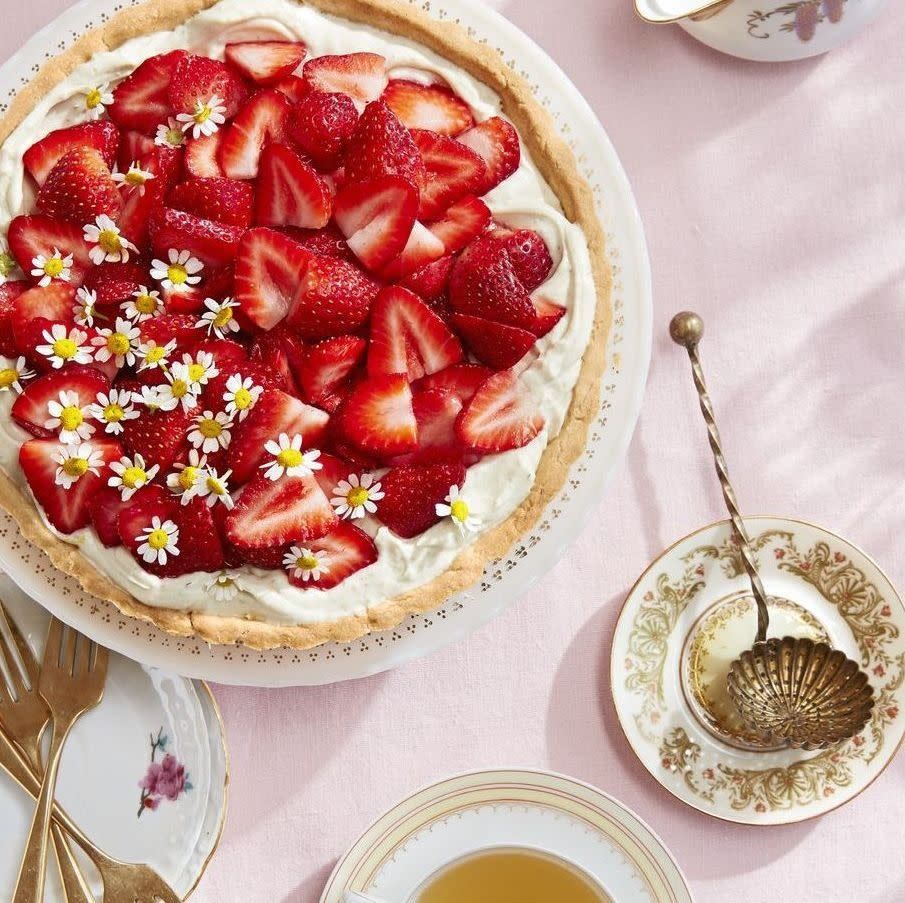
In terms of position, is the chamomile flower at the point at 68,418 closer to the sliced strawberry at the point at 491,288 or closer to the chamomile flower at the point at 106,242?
the chamomile flower at the point at 106,242

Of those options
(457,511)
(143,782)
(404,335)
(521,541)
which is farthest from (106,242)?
(143,782)

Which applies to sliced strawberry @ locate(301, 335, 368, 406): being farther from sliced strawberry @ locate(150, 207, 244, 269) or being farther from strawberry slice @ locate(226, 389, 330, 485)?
sliced strawberry @ locate(150, 207, 244, 269)

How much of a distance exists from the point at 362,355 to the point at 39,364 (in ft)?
1.91

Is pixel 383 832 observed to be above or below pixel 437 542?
below

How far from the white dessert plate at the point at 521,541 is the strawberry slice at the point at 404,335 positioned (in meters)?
0.37

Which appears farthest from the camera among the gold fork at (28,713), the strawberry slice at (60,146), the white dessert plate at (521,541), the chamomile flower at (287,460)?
the gold fork at (28,713)

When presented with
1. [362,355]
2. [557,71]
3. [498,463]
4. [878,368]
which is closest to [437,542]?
[498,463]

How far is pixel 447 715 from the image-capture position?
7.89 feet

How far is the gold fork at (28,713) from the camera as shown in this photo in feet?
7.54

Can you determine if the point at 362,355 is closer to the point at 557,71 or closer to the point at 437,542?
the point at 437,542

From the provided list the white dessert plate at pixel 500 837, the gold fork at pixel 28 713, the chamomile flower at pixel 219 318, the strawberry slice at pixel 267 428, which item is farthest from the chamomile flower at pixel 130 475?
the white dessert plate at pixel 500 837

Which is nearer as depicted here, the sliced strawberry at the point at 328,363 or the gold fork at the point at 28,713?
the sliced strawberry at the point at 328,363

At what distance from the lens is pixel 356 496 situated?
1919mm

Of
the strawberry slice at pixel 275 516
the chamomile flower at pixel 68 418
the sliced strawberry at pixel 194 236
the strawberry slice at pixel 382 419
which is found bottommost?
the strawberry slice at pixel 275 516
